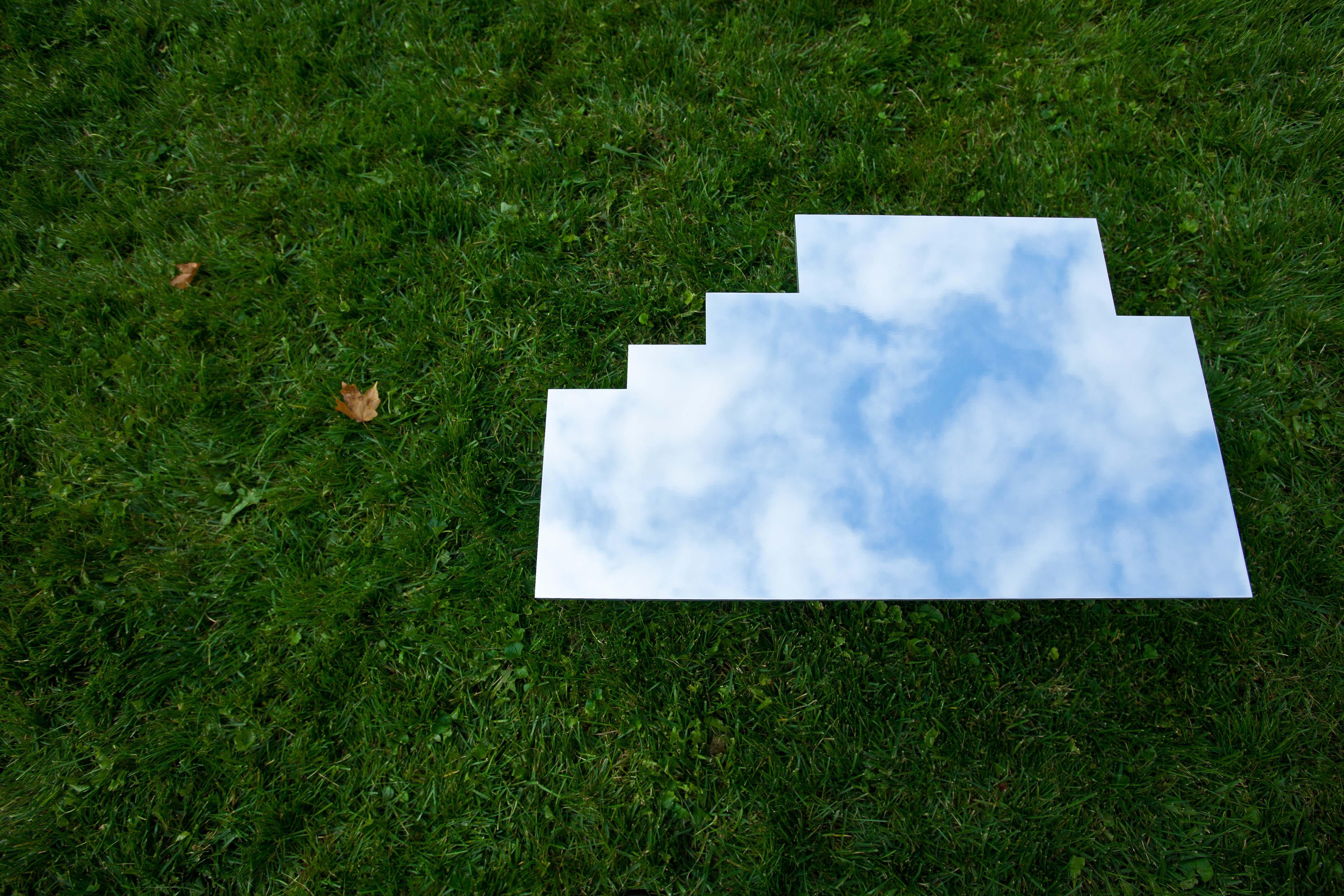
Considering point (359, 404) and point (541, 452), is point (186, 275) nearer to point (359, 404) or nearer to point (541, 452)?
point (359, 404)

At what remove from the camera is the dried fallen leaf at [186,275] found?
282 cm

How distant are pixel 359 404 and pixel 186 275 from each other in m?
0.90

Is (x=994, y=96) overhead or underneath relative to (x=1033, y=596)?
overhead

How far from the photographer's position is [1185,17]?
3.02 meters

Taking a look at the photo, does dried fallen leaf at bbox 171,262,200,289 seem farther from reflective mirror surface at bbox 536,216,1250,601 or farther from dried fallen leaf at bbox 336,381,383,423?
reflective mirror surface at bbox 536,216,1250,601

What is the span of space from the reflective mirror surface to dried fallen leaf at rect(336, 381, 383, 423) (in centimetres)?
90

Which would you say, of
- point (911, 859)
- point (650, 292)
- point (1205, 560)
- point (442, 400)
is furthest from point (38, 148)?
point (1205, 560)

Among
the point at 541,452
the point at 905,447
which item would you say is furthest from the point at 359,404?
the point at 905,447

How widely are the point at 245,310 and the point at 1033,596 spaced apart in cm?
269

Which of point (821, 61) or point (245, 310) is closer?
point (245, 310)

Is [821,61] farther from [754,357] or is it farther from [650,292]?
[754,357]

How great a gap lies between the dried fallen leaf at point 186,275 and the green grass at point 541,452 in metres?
0.03

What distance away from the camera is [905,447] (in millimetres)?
1937

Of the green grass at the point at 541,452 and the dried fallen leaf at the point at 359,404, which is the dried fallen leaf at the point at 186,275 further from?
→ the dried fallen leaf at the point at 359,404
